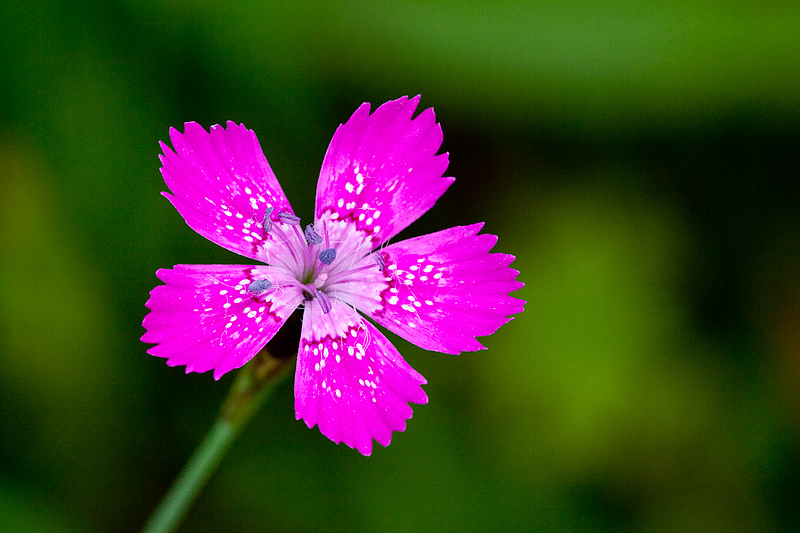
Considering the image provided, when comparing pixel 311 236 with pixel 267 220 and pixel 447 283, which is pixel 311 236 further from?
pixel 447 283

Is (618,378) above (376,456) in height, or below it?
below

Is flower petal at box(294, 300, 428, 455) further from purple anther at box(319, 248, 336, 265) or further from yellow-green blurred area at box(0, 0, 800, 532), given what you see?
yellow-green blurred area at box(0, 0, 800, 532)

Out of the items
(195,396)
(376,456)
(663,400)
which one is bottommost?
(663,400)

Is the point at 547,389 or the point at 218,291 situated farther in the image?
the point at 547,389

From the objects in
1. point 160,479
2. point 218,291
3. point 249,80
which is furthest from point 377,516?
point 249,80

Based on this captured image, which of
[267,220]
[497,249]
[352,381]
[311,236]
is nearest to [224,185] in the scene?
[267,220]

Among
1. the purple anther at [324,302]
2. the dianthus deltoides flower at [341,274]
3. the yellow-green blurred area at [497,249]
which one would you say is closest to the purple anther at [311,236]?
the dianthus deltoides flower at [341,274]

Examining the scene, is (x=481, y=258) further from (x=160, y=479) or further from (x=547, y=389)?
(x=160, y=479)
